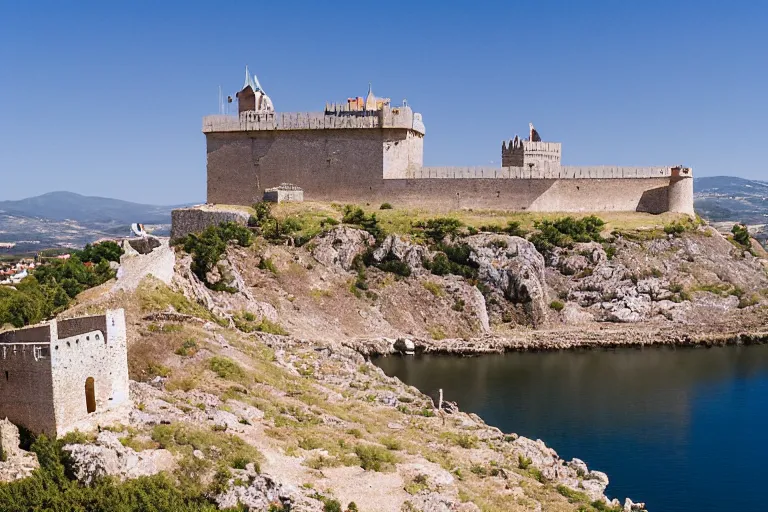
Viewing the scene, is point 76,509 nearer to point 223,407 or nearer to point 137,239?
point 223,407

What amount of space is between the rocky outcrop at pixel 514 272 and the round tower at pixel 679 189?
12.9m

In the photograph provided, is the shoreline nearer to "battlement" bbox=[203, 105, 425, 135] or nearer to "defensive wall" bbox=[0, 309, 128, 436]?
"battlement" bbox=[203, 105, 425, 135]

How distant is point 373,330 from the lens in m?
49.8

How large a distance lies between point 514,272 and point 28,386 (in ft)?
127

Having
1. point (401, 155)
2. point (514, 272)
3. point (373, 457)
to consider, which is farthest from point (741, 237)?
point (373, 457)

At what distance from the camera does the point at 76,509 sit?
17.9 meters

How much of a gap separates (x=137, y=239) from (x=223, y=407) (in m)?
20.5

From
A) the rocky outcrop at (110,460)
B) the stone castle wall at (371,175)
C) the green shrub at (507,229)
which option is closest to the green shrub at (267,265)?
the stone castle wall at (371,175)

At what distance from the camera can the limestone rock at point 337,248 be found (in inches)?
2100

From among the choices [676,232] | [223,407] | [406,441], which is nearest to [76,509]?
[223,407]

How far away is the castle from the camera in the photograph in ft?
188

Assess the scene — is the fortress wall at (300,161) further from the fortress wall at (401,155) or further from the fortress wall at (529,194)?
the fortress wall at (529,194)

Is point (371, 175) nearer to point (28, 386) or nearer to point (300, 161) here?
point (300, 161)

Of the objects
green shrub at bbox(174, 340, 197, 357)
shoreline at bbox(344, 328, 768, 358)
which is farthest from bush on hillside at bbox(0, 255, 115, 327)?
shoreline at bbox(344, 328, 768, 358)
